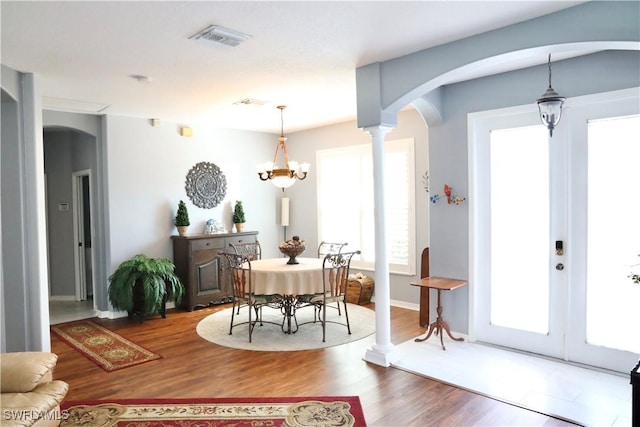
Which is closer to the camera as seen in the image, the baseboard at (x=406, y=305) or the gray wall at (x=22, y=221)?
the gray wall at (x=22, y=221)

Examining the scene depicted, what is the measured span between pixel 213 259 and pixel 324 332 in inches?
93.2

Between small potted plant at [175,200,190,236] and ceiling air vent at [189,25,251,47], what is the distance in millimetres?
3542

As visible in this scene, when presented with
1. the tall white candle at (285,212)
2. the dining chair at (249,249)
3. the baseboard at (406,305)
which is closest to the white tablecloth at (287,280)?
the dining chair at (249,249)

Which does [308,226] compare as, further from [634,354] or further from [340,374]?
[634,354]

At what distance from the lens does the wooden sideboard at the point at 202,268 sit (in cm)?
627

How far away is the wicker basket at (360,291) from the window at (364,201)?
30 cm

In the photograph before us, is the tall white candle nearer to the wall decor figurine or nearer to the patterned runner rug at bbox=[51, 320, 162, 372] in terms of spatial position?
the patterned runner rug at bbox=[51, 320, 162, 372]

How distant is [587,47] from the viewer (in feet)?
9.34

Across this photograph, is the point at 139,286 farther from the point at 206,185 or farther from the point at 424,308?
the point at 424,308

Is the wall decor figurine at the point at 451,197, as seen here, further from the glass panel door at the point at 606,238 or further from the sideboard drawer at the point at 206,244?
the sideboard drawer at the point at 206,244

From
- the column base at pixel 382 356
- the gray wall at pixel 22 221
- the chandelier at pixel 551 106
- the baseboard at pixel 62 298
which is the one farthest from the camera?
the baseboard at pixel 62 298

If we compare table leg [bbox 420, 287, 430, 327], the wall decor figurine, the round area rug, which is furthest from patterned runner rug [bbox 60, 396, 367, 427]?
the wall decor figurine

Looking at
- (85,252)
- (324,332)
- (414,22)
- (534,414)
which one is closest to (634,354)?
(534,414)

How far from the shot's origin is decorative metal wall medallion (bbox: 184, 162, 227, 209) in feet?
22.2
